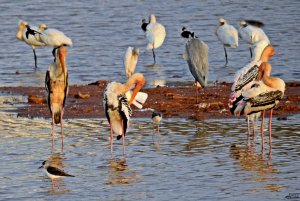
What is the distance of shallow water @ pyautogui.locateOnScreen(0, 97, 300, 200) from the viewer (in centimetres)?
920

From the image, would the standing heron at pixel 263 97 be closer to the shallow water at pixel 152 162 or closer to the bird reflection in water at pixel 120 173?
the shallow water at pixel 152 162

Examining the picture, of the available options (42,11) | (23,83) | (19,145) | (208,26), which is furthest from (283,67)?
(42,11)

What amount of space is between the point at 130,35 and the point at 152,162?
1478 centimetres

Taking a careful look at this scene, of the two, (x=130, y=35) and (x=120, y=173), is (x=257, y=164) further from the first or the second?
(x=130, y=35)

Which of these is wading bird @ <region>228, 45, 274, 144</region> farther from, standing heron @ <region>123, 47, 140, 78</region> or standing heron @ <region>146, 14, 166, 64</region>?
standing heron @ <region>146, 14, 166, 64</region>

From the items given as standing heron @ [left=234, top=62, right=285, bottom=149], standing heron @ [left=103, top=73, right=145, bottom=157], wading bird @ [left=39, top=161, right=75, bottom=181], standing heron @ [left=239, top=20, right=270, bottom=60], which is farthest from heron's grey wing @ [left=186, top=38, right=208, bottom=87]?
wading bird @ [left=39, top=161, right=75, bottom=181]

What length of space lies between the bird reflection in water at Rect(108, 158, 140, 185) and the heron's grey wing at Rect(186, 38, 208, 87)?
16.0 feet

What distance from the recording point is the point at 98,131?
496 inches

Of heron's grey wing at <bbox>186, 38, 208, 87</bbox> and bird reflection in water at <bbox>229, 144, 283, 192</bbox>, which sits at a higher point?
heron's grey wing at <bbox>186, 38, 208, 87</bbox>

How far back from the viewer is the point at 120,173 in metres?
10.1

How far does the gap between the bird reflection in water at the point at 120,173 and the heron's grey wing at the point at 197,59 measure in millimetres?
4891

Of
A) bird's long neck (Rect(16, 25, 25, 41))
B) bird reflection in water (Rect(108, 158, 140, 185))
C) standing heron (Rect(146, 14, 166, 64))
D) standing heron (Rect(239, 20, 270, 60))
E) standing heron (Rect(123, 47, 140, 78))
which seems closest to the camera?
bird reflection in water (Rect(108, 158, 140, 185))

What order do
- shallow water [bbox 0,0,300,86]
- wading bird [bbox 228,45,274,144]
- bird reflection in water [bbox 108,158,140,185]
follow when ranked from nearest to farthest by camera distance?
bird reflection in water [bbox 108,158,140,185] < wading bird [bbox 228,45,274,144] < shallow water [bbox 0,0,300,86]

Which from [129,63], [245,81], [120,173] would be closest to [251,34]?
[129,63]
